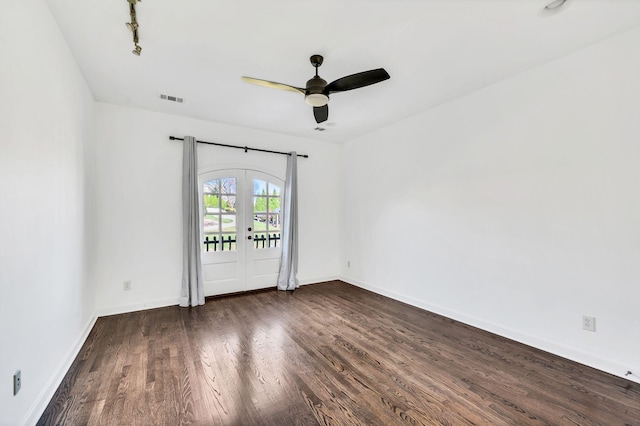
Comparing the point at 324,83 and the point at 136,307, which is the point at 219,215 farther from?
the point at 324,83

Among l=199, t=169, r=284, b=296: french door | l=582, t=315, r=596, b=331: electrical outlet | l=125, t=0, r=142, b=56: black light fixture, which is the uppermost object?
l=125, t=0, r=142, b=56: black light fixture

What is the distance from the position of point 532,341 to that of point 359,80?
307 centimetres

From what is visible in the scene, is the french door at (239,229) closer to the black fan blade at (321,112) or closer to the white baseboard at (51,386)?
the white baseboard at (51,386)

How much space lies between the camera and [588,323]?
8.09ft

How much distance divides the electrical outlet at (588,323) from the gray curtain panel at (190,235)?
4414mm

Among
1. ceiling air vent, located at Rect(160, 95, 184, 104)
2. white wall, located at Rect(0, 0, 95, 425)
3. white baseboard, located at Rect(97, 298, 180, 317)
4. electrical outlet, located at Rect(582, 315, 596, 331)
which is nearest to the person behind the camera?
white wall, located at Rect(0, 0, 95, 425)

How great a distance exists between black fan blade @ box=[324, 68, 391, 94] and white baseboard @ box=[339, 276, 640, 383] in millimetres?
2900

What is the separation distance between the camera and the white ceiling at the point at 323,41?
1974mm

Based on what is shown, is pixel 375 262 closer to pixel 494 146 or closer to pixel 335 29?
pixel 494 146

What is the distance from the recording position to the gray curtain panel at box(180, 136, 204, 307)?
4004 mm

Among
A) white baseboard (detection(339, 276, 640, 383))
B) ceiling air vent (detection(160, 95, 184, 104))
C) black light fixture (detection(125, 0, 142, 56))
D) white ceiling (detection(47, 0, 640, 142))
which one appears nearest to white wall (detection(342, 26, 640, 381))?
white baseboard (detection(339, 276, 640, 383))

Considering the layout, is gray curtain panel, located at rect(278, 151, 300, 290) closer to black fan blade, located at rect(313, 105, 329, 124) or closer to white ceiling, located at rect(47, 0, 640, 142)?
white ceiling, located at rect(47, 0, 640, 142)

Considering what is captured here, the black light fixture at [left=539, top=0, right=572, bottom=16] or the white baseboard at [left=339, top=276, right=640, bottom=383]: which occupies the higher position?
the black light fixture at [left=539, top=0, right=572, bottom=16]

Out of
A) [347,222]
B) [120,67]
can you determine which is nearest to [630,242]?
[347,222]
